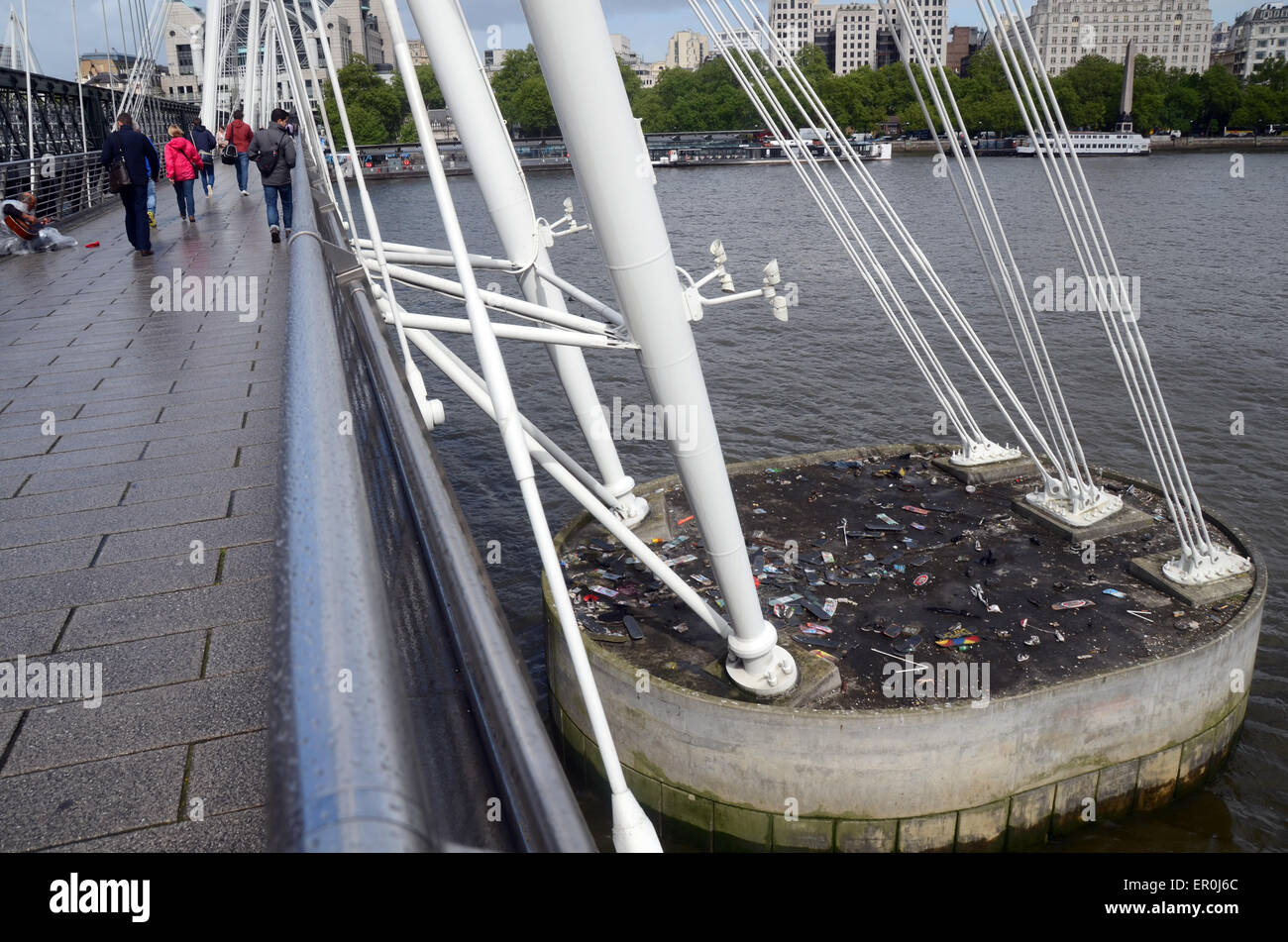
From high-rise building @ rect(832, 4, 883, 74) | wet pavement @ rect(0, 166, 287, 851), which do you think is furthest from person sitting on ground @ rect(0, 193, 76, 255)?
high-rise building @ rect(832, 4, 883, 74)

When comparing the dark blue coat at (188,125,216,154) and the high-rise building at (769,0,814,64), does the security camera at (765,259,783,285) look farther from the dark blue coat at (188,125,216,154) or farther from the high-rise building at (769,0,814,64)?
the high-rise building at (769,0,814,64)

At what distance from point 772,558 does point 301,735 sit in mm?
8562

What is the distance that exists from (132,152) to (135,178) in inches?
27.0

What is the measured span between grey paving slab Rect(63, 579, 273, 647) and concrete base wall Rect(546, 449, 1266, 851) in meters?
4.45

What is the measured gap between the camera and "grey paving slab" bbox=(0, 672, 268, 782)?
2438 millimetres

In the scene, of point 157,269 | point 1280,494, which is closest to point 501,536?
point 157,269

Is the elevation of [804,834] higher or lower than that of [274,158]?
lower

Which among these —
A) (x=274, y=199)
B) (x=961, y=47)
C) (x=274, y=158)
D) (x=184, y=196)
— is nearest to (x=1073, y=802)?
(x=274, y=158)

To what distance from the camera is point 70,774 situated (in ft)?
7.73

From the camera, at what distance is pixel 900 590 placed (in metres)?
8.81

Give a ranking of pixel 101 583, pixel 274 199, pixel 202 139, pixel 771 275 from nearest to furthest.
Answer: pixel 101 583, pixel 771 275, pixel 274 199, pixel 202 139

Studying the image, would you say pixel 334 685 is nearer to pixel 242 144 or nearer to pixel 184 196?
pixel 184 196

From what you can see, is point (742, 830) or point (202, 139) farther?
point (202, 139)
